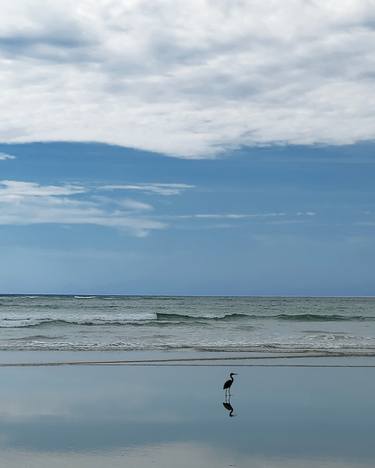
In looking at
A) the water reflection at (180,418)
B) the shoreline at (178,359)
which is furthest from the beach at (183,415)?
the shoreline at (178,359)

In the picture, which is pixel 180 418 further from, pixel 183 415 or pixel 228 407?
pixel 228 407

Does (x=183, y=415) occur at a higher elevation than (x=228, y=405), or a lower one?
lower

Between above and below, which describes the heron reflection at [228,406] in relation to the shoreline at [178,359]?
below

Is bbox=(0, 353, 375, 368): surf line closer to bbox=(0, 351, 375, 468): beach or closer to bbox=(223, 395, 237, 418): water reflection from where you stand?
bbox=(0, 351, 375, 468): beach

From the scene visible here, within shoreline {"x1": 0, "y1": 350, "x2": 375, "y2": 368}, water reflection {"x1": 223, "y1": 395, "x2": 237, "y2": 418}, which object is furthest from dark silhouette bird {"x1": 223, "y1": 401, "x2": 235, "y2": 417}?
shoreline {"x1": 0, "y1": 350, "x2": 375, "y2": 368}

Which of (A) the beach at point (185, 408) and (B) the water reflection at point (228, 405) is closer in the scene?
(A) the beach at point (185, 408)

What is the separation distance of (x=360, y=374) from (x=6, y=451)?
10.5 m

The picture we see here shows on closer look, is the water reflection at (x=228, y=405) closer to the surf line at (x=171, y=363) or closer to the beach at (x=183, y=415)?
the beach at (x=183, y=415)

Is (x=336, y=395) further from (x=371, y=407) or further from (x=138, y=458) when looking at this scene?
(x=138, y=458)

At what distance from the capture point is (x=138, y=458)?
30.5 ft

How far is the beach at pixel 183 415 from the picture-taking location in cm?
945

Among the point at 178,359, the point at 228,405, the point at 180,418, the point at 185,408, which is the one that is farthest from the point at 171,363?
the point at 180,418

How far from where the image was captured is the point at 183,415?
40.0 feet

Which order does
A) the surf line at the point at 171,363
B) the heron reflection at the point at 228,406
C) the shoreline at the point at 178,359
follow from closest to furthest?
the heron reflection at the point at 228,406
the surf line at the point at 171,363
the shoreline at the point at 178,359
